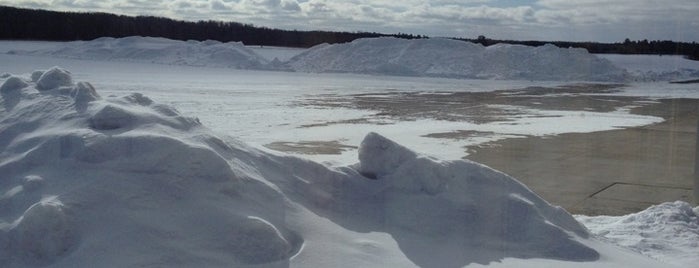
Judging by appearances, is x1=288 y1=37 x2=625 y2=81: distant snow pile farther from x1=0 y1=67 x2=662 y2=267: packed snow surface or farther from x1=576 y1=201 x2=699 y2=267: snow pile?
x1=0 y1=67 x2=662 y2=267: packed snow surface

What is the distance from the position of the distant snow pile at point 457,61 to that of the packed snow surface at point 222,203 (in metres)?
36.4

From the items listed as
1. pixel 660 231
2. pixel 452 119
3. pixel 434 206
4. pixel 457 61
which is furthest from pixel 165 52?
pixel 434 206

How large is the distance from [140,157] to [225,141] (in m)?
0.75

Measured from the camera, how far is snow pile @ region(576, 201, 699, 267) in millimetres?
5852

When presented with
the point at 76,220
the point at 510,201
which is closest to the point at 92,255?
the point at 76,220

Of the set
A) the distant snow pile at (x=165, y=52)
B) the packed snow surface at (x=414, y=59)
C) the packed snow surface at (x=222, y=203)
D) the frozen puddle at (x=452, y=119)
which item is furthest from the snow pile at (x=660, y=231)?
the distant snow pile at (x=165, y=52)

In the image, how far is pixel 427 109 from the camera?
1944 centimetres

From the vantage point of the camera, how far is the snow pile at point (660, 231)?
5852 millimetres

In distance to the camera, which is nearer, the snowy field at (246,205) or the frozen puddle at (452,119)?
the snowy field at (246,205)

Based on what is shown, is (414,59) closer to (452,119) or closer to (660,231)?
(452,119)

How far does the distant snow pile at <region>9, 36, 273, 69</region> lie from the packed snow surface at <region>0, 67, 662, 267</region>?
137ft

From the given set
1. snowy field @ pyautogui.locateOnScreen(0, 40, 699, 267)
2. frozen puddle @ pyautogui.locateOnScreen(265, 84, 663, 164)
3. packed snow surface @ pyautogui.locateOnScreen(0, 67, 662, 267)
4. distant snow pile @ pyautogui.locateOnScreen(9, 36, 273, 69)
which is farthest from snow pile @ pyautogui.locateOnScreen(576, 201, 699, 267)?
distant snow pile @ pyautogui.locateOnScreen(9, 36, 273, 69)

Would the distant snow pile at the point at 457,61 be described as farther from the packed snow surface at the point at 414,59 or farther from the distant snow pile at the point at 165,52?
the distant snow pile at the point at 165,52

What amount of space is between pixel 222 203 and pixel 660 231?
3.63m
